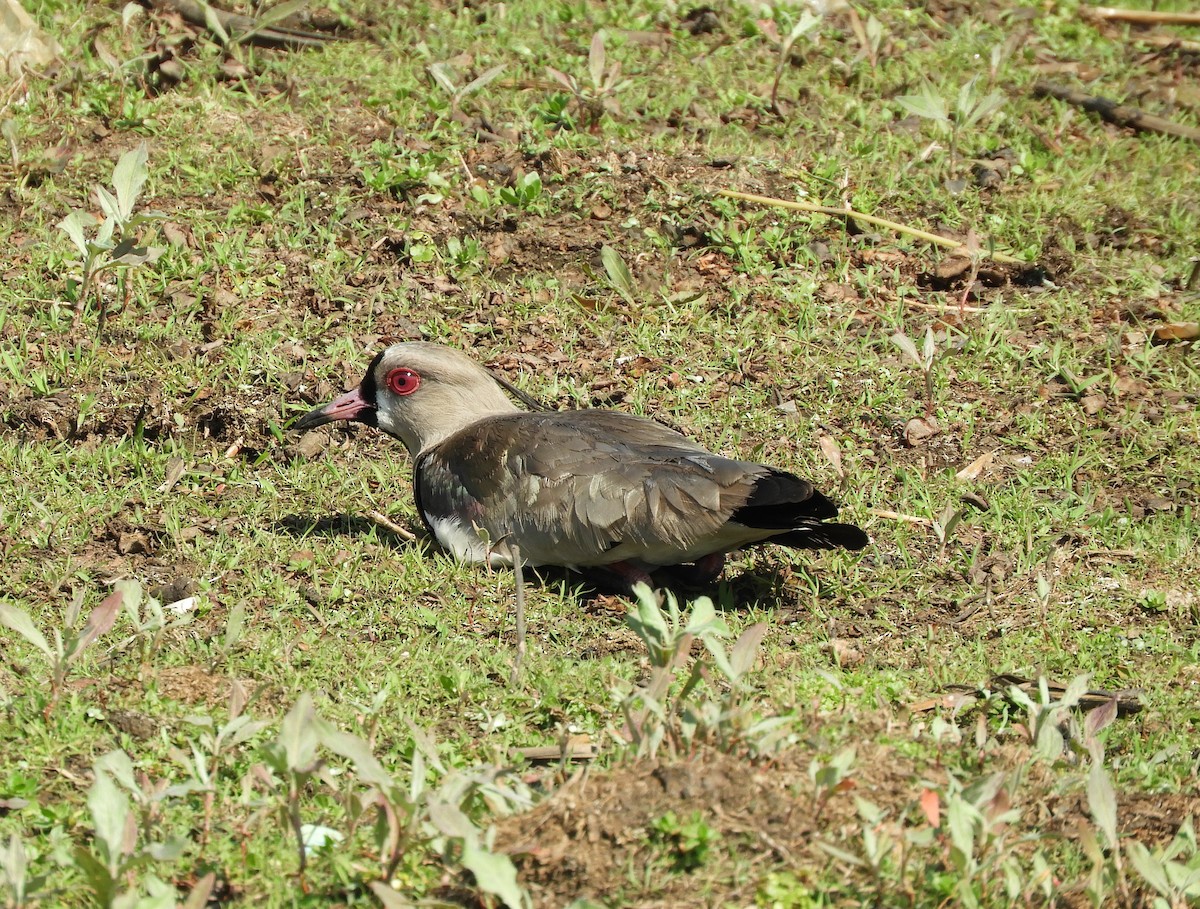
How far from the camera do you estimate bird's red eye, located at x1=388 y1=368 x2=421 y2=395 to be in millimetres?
6543

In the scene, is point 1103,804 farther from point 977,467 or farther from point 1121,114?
point 1121,114

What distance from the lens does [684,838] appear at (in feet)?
12.1

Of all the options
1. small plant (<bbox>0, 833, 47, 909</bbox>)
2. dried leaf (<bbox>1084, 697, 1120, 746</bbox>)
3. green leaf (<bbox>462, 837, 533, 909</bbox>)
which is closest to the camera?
green leaf (<bbox>462, 837, 533, 909</bbox>)

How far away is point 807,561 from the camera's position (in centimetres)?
607

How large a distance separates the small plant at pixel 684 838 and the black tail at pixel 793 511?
5.96ft

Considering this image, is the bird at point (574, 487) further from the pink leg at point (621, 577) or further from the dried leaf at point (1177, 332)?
the dried leaf at point (1177, 332)

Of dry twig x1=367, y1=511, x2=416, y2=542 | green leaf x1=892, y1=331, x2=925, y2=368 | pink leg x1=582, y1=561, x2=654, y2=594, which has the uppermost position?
green leaf x1=892, y1=331, x2=925, y2=368

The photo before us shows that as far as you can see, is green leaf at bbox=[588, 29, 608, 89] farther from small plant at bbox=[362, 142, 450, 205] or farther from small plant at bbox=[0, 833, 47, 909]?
small plant at bbox=[0, 833, 47, 909]

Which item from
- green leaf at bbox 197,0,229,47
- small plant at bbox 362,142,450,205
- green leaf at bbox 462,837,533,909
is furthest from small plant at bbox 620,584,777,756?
green leaf at bbox 197,0,229,47

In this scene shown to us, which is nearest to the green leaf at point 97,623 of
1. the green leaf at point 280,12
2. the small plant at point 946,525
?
the small plant at point 946,525

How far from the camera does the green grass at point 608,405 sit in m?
3.93

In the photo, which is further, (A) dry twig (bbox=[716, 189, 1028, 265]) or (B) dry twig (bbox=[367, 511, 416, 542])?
(A) dry twig (bbox=[716, 189, 1028, 265])

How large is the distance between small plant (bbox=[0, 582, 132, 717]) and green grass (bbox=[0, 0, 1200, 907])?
0.09 metres

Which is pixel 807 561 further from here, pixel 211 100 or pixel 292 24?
pixel 292 24
